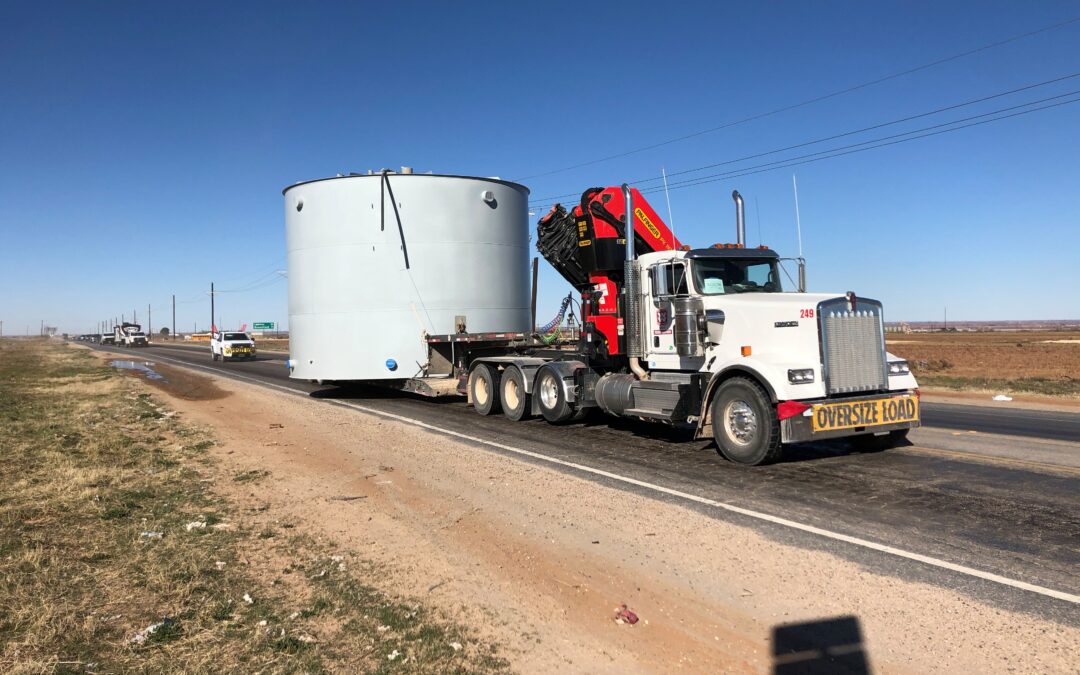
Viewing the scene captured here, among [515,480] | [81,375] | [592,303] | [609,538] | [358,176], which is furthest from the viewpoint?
[81,375]

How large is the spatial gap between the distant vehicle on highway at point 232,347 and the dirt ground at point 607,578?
3295 cm

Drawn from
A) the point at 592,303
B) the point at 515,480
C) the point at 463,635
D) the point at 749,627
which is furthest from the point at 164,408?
the point at 749,627

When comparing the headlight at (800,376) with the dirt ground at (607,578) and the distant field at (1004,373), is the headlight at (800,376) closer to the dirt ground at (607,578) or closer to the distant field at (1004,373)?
the dirt ground at (607,578)

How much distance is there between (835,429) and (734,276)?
2834 millimetres

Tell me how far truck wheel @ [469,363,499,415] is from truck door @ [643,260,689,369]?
4347 mm

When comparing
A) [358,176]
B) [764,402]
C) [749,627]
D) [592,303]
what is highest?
[358,176]

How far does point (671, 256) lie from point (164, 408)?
12003 mm

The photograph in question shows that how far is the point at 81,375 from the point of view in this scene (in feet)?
84.1

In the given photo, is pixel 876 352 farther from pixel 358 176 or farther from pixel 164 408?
pixel 164 408

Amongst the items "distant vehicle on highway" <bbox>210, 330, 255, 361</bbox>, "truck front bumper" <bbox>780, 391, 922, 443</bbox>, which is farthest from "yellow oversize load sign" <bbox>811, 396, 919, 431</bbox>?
"distant vehicle on highway" <bbox>210, 330, 255, 361</bbox>

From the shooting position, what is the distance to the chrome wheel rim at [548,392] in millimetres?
12136

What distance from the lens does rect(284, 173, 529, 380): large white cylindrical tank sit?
1514cm

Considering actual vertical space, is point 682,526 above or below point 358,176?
below

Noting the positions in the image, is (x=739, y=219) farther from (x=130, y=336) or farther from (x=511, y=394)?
(x=130, y=336)
